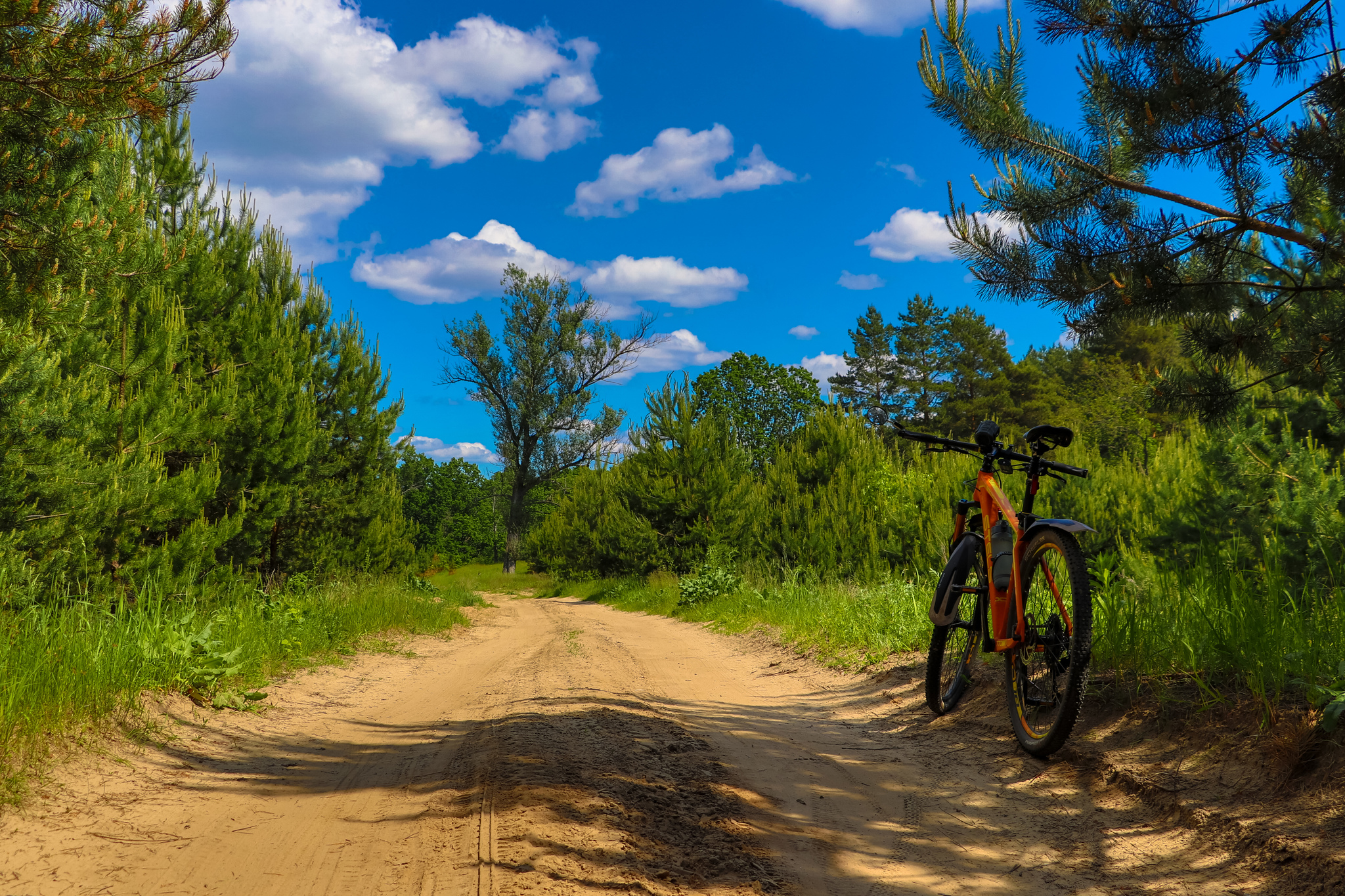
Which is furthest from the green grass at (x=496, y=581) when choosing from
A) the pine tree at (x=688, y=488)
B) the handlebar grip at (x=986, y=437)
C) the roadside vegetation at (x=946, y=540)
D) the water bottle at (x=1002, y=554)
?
the water bottle at (x=1002, y=554)

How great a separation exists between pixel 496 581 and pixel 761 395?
75.8 feet

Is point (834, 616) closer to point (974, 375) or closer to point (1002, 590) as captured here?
point (1002, 590)

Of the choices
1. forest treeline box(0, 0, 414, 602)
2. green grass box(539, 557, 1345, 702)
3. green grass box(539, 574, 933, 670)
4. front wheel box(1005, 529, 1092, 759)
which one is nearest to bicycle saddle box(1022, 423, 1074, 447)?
front wheel box(1005, 529, 1092, 759)

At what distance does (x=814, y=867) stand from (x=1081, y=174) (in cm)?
483

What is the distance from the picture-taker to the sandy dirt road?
89.7 inches

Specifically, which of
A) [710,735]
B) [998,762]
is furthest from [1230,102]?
[710,735]

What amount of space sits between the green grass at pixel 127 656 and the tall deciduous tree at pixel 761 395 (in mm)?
42642

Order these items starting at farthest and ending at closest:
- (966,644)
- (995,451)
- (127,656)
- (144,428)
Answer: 1. (144,428)
2. (966,644)
3. (127,656)
4. (995,451)

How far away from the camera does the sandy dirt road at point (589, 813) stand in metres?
2.28

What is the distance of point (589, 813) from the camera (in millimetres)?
2586

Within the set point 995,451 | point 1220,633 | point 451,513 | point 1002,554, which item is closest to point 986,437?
point 995,451

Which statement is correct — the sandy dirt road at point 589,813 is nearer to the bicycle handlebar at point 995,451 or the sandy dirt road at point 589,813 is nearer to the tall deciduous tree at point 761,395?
the bicycle handlebar at point 995,451

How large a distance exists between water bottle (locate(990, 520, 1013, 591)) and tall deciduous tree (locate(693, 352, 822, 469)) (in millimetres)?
46095

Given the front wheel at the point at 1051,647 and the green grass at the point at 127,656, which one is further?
the green grass at the point at 127,656
